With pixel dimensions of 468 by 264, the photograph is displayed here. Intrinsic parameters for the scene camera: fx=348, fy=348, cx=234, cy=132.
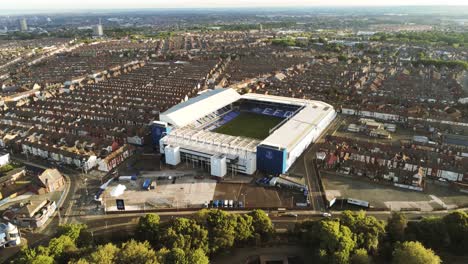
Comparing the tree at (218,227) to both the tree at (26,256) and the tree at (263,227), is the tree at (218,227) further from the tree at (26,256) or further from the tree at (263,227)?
the tree at (26,256)

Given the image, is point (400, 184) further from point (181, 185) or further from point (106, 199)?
point (106, 199)

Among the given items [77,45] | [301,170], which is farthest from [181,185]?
[77,45]

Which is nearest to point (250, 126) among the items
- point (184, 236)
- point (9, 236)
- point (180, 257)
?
point (184, 236)

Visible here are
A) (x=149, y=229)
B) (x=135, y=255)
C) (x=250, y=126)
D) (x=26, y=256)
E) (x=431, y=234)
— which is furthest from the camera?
(x=250, y=126)

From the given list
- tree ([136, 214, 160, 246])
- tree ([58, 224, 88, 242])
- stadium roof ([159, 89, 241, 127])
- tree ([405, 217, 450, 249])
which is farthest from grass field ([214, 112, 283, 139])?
tree ([58, 224, 88, 242])

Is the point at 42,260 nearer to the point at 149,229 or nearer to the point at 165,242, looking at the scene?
the point at 149,229

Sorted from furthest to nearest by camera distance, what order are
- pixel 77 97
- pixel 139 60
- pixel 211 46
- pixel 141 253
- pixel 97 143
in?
1. pixel 211 46
2. pixel 139 60
3. pixel 77 97
4. pixel 97 143
5. pixel 141 253

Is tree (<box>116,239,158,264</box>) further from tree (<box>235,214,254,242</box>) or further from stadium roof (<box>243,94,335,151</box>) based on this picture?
stadium roof (<box>243,94,335,151</box>)
